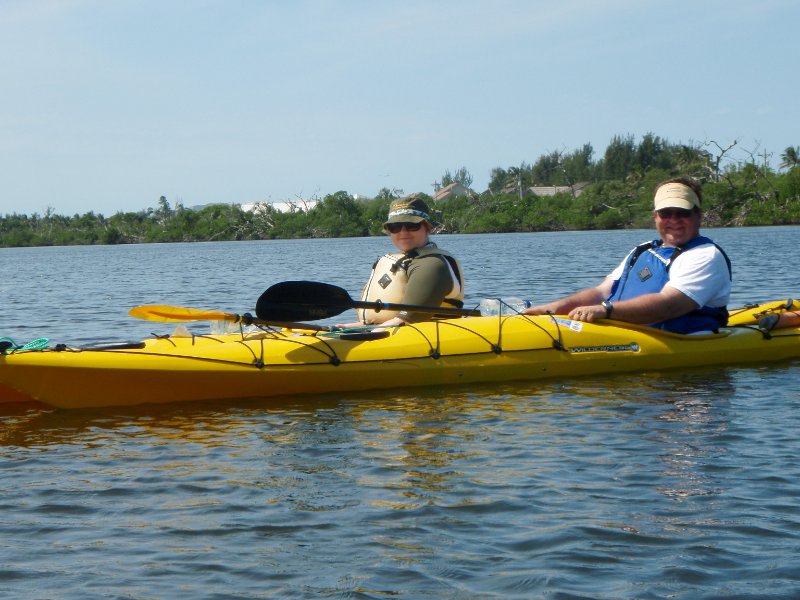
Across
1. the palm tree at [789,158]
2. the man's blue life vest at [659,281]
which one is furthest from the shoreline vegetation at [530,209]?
the man's blue life vest at [659,281]

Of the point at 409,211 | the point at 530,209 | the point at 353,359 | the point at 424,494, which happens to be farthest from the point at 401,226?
the point at 530,209

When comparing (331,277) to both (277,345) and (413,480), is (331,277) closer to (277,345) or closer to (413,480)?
(277,345)

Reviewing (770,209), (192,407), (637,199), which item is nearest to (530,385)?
(192,407)

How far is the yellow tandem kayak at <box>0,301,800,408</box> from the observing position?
641 centimetres

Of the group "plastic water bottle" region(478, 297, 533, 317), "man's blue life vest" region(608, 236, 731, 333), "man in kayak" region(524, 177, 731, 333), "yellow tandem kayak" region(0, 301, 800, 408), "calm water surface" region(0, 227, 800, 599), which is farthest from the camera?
"plastic water bottle" region(478, 297, 533, 317)

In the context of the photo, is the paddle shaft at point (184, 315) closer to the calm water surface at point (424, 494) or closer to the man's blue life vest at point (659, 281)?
the calm water surface at point (424, 494)

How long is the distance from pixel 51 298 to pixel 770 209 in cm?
4315

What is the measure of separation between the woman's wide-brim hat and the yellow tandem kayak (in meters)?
0.71

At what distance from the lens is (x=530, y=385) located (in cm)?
706

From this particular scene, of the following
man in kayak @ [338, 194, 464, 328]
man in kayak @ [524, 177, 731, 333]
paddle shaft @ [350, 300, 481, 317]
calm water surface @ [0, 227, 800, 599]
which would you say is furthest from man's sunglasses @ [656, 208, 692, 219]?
paddle shaft @ [350, 300, 481, 317]

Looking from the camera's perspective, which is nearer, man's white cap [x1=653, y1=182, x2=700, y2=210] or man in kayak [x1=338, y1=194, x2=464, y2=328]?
man in kayak [x1=338, y1=194, x2=464, y2=328]

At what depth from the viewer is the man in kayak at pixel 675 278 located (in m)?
7.00

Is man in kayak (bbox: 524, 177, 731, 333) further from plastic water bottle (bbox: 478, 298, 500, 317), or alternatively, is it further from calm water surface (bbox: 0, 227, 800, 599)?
calm water surface (bbox: 0, 227, 800, 599)

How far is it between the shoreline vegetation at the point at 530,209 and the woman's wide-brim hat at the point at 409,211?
148 feet
